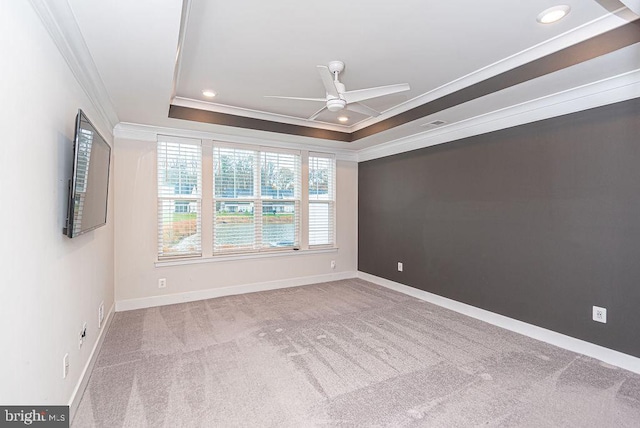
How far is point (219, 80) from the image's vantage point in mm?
3277

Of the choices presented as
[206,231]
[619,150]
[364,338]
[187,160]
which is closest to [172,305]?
[206,231]

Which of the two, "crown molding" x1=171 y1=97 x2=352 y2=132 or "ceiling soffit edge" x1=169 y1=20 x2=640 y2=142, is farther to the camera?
"crown molding" x1=171 y1=97 x2=352 y2=132

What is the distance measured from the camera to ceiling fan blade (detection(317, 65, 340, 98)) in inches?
95.9

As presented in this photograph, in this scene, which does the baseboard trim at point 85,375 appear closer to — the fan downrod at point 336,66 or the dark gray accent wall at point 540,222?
the fan downrod at point 336,66

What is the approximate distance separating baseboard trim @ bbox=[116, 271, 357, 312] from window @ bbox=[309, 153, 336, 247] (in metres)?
0.65

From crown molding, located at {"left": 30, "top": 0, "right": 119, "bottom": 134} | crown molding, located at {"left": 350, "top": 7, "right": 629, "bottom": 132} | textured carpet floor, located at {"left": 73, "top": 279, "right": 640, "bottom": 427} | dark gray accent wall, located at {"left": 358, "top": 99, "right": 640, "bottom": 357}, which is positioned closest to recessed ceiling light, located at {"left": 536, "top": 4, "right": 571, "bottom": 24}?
crown molding, located at {"left": 350, "top": 7, "right": 629, "bottom": 132}

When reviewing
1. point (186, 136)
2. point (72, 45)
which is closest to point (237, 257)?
point (186, 136)

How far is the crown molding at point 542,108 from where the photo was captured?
265 cm

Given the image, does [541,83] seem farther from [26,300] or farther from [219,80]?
[26,300]

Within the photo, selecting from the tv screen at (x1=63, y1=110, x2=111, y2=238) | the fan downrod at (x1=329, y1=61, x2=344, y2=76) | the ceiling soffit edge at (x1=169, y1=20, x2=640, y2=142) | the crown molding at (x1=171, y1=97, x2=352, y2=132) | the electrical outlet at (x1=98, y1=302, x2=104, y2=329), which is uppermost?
the crown molding at (x1=171, y1=97, x2=352, y2=132)

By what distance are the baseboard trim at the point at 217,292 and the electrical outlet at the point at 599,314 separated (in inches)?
146

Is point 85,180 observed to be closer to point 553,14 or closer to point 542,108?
point 553,14

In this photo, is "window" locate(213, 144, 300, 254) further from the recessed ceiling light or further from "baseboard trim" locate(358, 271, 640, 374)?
the recessed ceiling light

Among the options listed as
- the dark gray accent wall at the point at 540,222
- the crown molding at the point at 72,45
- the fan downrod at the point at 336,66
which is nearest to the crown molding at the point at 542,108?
the dark gray accent wall at the point at 540,222
